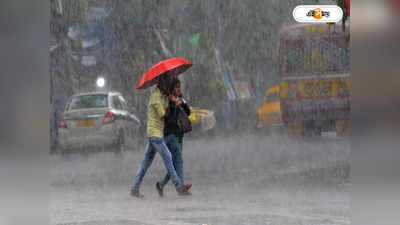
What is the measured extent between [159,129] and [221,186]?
0.90m

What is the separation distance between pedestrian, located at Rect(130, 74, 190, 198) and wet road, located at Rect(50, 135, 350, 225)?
79mm

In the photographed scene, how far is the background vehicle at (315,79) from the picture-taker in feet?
15.3

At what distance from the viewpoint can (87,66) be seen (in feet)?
15.3

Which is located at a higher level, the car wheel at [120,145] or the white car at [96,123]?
the white car at [96,123]

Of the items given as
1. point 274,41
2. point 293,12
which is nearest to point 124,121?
point 274,41

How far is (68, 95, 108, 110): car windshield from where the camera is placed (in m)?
4.61

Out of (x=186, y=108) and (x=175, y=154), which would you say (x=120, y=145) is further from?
(x=186, y=108)

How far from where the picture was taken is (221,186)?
4676 mm

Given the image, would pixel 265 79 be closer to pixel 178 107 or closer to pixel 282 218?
pixel 178 107

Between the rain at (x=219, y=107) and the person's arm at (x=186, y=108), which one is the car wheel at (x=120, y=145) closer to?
the rain at (x=219, y=107)

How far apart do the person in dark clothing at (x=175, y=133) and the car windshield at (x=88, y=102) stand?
71cm

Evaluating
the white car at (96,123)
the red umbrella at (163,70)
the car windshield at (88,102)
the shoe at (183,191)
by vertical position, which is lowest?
the shoe at (183,191)

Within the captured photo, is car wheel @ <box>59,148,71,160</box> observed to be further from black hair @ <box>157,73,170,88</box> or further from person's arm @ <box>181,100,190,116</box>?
person's arm @ <box>181,100,190,116</box>

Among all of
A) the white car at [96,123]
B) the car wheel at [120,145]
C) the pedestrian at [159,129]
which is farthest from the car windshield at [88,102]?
the pedestrian at [159,129]
